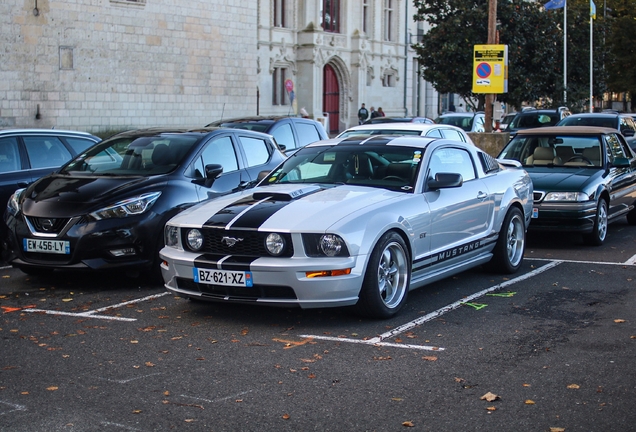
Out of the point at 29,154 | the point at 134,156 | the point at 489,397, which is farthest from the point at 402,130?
the point at 489,397

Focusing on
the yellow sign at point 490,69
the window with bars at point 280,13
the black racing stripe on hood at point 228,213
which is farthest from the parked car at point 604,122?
the window with bars at point 280,13

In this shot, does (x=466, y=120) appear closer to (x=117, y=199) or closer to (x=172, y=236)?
(x=117, y=199)

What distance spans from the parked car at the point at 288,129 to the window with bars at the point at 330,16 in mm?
31597

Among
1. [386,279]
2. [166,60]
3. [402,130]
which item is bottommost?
[386,279]

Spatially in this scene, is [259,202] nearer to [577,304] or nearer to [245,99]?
[577,304]

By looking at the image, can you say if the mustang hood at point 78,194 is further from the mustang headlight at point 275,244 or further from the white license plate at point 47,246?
the mustang headlight at point 275,244

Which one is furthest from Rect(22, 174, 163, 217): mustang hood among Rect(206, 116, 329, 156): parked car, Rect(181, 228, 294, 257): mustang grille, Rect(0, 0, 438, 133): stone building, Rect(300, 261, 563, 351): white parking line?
Rect(0, 0, 438, 133): stone building

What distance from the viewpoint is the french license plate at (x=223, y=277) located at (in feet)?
23.2

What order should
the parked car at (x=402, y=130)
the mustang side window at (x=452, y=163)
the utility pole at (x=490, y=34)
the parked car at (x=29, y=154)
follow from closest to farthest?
the mustang side window at (x=452, y=163), the parked car at (x=29, y=154), the parked car at (x=402, y=130), the utility pole at (x=490, y=34)

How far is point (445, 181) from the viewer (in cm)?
820

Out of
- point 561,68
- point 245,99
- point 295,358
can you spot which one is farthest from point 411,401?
point 561,68

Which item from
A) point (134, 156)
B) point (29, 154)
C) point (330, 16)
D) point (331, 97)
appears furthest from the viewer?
point (331, 97)

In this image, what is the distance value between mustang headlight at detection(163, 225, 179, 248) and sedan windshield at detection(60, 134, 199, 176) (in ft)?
6.35

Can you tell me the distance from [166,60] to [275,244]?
27.8 m
